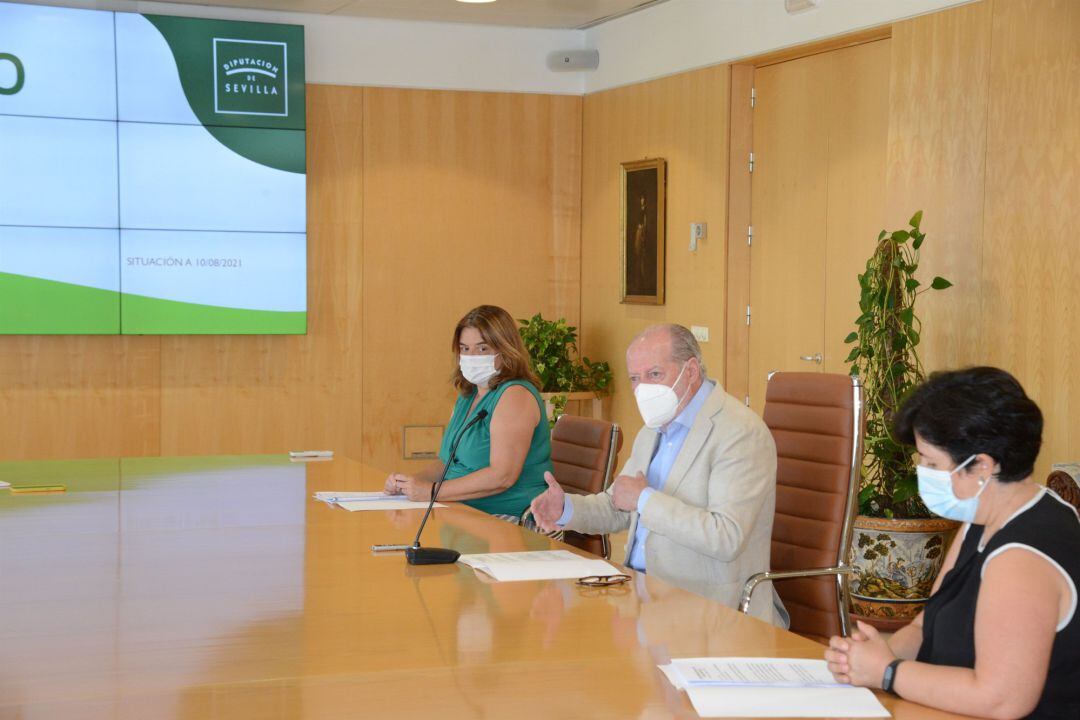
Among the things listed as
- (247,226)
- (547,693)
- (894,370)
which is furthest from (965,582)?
(247,226)

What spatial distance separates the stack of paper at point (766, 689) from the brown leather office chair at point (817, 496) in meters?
1.15

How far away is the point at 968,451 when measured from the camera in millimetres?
2027

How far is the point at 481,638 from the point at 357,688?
13.4 inches

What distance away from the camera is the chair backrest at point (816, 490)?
132 inches

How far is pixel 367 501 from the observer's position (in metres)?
3.92

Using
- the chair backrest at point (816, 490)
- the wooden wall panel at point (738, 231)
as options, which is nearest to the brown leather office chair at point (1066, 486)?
the chair backrest at point (816, 490)

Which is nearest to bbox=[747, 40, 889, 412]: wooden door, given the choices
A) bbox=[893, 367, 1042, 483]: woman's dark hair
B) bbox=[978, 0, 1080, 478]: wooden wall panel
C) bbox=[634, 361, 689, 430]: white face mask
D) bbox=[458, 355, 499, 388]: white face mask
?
bbox=[978, 0, 1080, 478]: wooden wall panel

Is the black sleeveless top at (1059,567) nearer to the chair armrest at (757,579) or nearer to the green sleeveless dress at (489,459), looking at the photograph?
the chair armrest at (757,579)

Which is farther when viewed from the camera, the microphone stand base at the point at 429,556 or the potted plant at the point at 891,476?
the potted plant at the point at 891,476

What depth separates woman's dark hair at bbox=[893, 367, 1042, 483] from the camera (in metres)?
2.00

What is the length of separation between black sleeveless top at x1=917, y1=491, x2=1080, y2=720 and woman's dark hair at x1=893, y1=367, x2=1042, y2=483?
0.08 m

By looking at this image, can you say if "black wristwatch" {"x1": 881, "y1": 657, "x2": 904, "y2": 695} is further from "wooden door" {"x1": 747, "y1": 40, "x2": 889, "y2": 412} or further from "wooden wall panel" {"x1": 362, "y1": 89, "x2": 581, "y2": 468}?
"wooden wall panel" {"x1": 362, "y1": 89, "x2": 581, "y2": 468}

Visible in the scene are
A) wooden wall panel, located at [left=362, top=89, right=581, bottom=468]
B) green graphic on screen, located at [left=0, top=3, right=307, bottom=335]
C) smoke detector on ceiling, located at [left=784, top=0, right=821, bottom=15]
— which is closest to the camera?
smoke detector on ceiling, located at [left=784, top=0, right=821, bottom=15]

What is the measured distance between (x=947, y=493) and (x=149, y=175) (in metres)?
6.05
